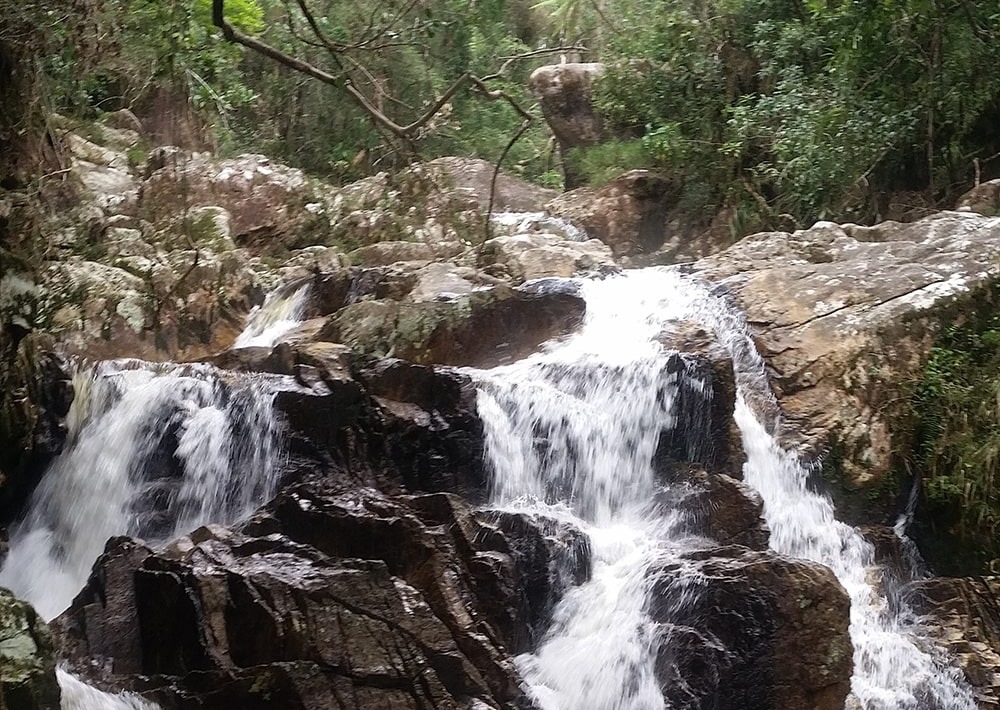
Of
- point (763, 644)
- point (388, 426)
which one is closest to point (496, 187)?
point (388, 426)

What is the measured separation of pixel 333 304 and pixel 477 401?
3.35 meters

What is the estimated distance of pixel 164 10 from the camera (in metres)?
6.52

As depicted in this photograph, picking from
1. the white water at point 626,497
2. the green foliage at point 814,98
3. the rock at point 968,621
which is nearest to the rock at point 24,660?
→ the white water at point 626,497

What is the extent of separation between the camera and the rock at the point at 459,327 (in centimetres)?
796

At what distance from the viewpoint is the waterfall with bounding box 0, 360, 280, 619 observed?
6.43 meters

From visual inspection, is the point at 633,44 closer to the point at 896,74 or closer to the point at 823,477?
the point at 896,74

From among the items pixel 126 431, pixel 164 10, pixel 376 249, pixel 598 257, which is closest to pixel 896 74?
pixel 598 257

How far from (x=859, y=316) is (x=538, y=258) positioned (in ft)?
12.7

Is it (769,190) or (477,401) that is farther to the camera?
(769,190)

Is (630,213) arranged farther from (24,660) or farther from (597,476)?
(24,660)

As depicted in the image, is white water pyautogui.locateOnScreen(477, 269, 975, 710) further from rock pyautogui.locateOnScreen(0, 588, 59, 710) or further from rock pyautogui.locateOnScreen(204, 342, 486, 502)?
rock pyautogui.locateOnScreen(0, 588, 59, 710)

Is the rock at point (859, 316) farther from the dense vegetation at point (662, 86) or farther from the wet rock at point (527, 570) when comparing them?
the wet rock at point (527, 570)

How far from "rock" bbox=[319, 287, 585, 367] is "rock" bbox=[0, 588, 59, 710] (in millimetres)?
4228

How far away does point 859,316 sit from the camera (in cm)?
796
